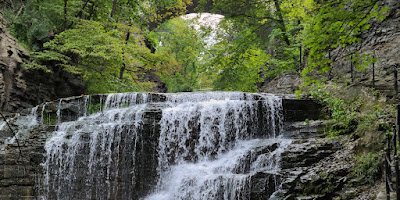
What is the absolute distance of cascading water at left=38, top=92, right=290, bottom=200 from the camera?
9.27 m

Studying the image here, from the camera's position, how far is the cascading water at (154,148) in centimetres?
927

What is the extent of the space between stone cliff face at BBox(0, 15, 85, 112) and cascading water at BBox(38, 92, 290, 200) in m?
3.52

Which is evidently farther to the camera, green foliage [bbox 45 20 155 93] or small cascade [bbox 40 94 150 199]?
green foliage [bbox 45 20 155 93]

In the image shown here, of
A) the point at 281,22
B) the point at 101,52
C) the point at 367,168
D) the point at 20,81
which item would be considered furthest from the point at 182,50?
the point at 367,168

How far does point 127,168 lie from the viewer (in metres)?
9.55

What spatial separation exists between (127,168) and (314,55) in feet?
21.9

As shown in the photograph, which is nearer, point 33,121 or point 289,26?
point 33,121

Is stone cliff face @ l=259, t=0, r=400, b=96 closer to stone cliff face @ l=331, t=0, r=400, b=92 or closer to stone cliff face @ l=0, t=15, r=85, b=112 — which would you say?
stone cliff face @ l=331, t=0, r=400, b=92

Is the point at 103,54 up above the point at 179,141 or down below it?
above

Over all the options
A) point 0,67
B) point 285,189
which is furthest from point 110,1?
point 285,189

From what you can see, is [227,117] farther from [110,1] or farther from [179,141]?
[110,1]

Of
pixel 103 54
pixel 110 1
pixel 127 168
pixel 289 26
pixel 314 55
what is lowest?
pixel 127 168

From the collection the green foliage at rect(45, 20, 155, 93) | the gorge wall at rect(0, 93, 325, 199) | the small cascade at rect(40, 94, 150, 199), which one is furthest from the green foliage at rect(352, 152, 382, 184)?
the green foliage at rect(45, 20, 155, 93)

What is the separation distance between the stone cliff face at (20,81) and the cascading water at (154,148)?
3523 mm
